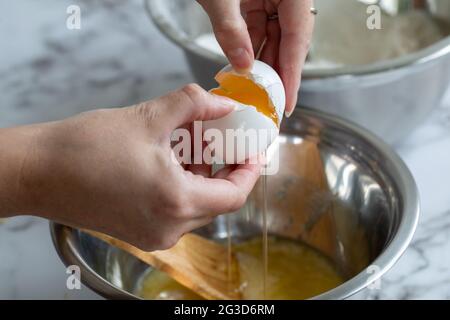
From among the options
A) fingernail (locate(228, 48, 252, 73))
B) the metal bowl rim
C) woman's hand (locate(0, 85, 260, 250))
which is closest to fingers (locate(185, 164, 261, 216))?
woman's hand (locate(0, 85, 260, 250))

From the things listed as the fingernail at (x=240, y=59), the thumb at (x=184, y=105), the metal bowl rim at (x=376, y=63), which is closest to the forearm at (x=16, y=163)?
the thumb at (x=184, y=105)

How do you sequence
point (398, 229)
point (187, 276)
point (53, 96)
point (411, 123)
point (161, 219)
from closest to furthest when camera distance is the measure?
point (161, 219) → point (398, 229) → point (187, 276) → point (411, 123) → point (53, 96)

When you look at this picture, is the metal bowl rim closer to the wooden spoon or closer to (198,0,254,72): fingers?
(198,0,254,72): fingers

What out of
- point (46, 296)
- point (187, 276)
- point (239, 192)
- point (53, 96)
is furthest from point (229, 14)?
point (53, 96)

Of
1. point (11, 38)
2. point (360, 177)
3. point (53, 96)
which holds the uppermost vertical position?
point (11, 38)

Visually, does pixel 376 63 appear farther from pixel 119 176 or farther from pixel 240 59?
pixel 119 176

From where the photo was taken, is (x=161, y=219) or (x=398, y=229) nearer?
(x=161, y=219)

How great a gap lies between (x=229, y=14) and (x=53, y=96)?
627mm

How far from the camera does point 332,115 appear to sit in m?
1.13

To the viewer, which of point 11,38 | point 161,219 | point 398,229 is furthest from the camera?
point 11,38

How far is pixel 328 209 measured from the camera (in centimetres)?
116

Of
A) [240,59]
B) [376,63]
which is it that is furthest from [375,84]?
[240,59]
